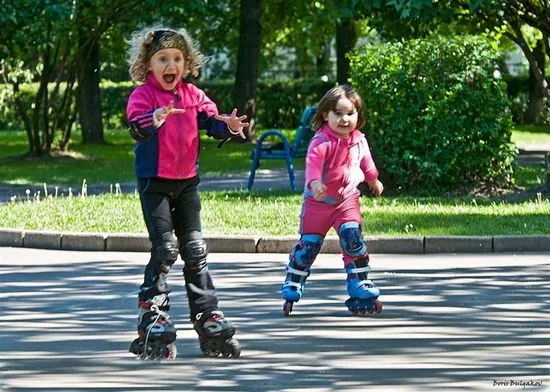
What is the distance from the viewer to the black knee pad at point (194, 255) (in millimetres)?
7996

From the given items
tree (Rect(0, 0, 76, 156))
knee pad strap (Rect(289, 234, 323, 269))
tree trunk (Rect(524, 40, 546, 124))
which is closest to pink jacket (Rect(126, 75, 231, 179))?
knee pad strap (Rect(289, 234, 323, 269))

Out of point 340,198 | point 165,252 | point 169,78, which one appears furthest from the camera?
point 340,198

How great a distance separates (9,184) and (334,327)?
44.2ft

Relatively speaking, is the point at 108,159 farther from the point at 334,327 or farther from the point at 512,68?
the point at 512,68

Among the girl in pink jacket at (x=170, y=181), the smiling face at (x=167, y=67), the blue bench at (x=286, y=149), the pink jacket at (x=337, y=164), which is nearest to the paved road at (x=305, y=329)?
the girl in pink jacket at (x=170, y=181)

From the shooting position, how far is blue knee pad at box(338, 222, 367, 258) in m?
9.41

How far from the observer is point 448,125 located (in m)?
17.6

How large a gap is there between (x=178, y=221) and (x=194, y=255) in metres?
0.22

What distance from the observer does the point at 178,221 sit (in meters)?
8.12

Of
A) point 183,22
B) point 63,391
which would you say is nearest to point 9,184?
point 183,22

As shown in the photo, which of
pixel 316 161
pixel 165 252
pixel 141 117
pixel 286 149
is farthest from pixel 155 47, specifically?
pixel 286 149

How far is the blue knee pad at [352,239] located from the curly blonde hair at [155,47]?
1.66m

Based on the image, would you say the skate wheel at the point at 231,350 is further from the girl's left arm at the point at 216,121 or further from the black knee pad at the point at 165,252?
the girl's left arm at the point at 216,121

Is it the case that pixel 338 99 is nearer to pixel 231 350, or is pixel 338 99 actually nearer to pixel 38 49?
pixel 231 350
